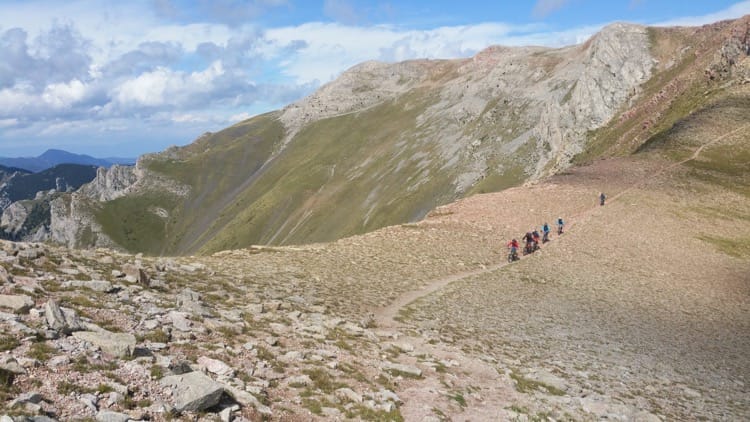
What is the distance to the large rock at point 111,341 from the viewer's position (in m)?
12.6

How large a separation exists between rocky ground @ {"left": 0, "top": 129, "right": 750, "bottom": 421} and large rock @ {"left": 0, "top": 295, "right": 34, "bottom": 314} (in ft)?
0.15

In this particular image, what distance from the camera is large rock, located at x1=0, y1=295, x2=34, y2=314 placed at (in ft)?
44.3

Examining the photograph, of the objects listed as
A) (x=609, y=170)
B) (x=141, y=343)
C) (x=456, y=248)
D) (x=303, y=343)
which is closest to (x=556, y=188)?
(x=609, y=170)

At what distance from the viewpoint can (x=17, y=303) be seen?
1373 cm

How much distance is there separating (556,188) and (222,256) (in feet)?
Answer: 158

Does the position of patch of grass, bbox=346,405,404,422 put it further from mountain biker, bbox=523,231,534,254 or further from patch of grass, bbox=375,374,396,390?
mountain biker, bbox=523,231,534,254

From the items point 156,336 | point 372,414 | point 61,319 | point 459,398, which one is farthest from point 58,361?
point 459,398

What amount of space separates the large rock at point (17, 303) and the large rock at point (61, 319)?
55 cm

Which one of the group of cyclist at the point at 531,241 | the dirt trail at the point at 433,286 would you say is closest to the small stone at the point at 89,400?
the dirt trail at the point at 433,286

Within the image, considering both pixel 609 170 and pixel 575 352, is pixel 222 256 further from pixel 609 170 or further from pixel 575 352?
pixel 609 170

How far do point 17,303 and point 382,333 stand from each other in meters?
14.1

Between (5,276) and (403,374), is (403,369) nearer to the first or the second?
(403,374)

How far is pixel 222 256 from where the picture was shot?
124 ft

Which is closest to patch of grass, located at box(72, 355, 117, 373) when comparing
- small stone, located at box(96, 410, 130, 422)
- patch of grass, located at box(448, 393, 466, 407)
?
small stone, located at box(96, 410, 130, 422)
